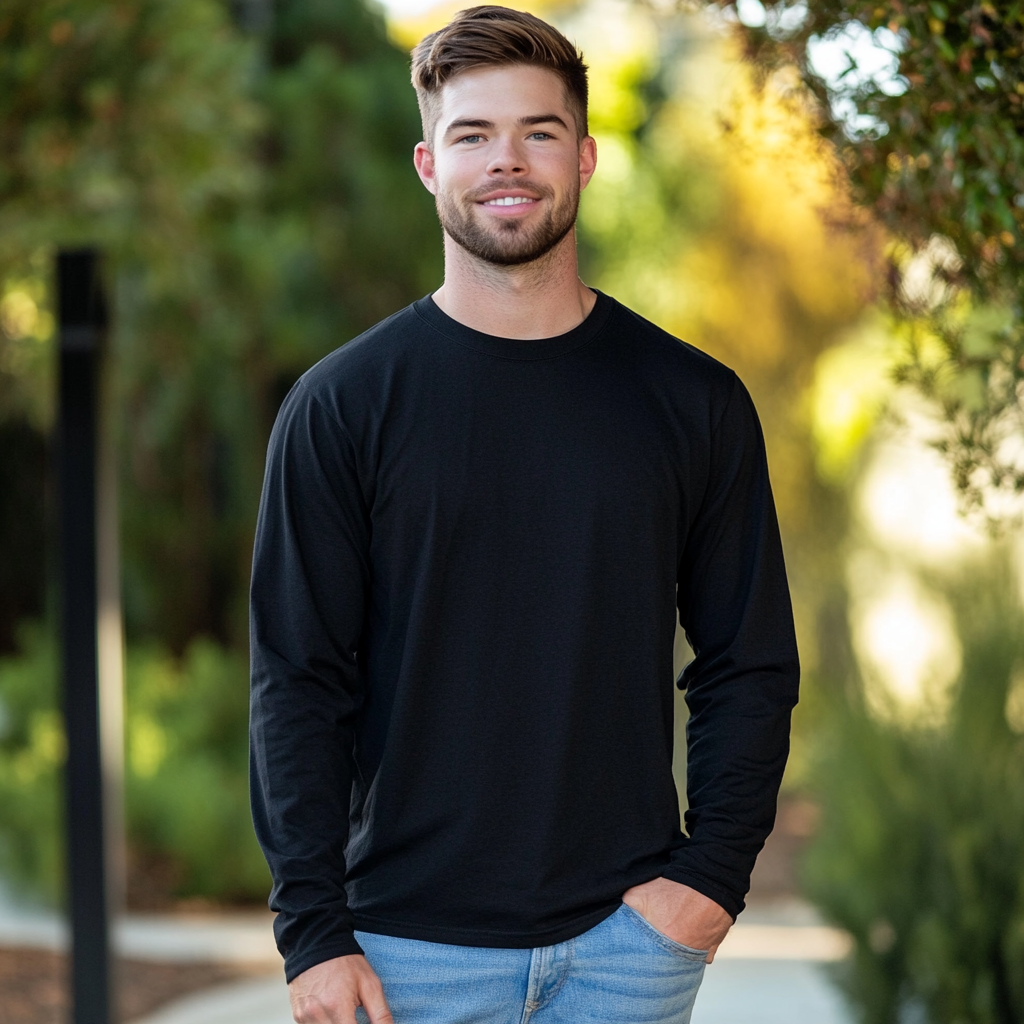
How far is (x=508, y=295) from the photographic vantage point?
6.14 feet

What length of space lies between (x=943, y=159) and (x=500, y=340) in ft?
2.70

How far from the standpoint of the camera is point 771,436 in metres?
11.0

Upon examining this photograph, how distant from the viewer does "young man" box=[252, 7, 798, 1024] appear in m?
1.77

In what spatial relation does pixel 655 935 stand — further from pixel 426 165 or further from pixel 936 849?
pixel 936 849

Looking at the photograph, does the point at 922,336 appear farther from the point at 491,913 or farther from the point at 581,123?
the point at 491,913

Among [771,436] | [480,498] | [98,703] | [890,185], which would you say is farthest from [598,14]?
[480,498]

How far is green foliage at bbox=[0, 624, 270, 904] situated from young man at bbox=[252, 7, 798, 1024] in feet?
16.9

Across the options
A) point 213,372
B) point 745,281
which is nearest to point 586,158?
point 213,372

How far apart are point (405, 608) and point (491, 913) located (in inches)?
15.0

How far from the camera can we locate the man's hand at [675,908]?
5.92 ft

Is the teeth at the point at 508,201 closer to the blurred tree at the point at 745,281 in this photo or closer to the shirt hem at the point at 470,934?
the shirt hem at the point at 470,934

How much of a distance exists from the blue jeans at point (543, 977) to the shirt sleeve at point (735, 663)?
0.10 meters

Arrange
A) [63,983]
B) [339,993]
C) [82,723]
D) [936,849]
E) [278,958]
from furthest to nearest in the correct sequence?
[278,958], [63,983], [82,723], [936,849], [339,993]

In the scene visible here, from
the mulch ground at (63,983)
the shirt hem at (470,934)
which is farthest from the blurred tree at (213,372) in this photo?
the shirt hem at (470,934)
